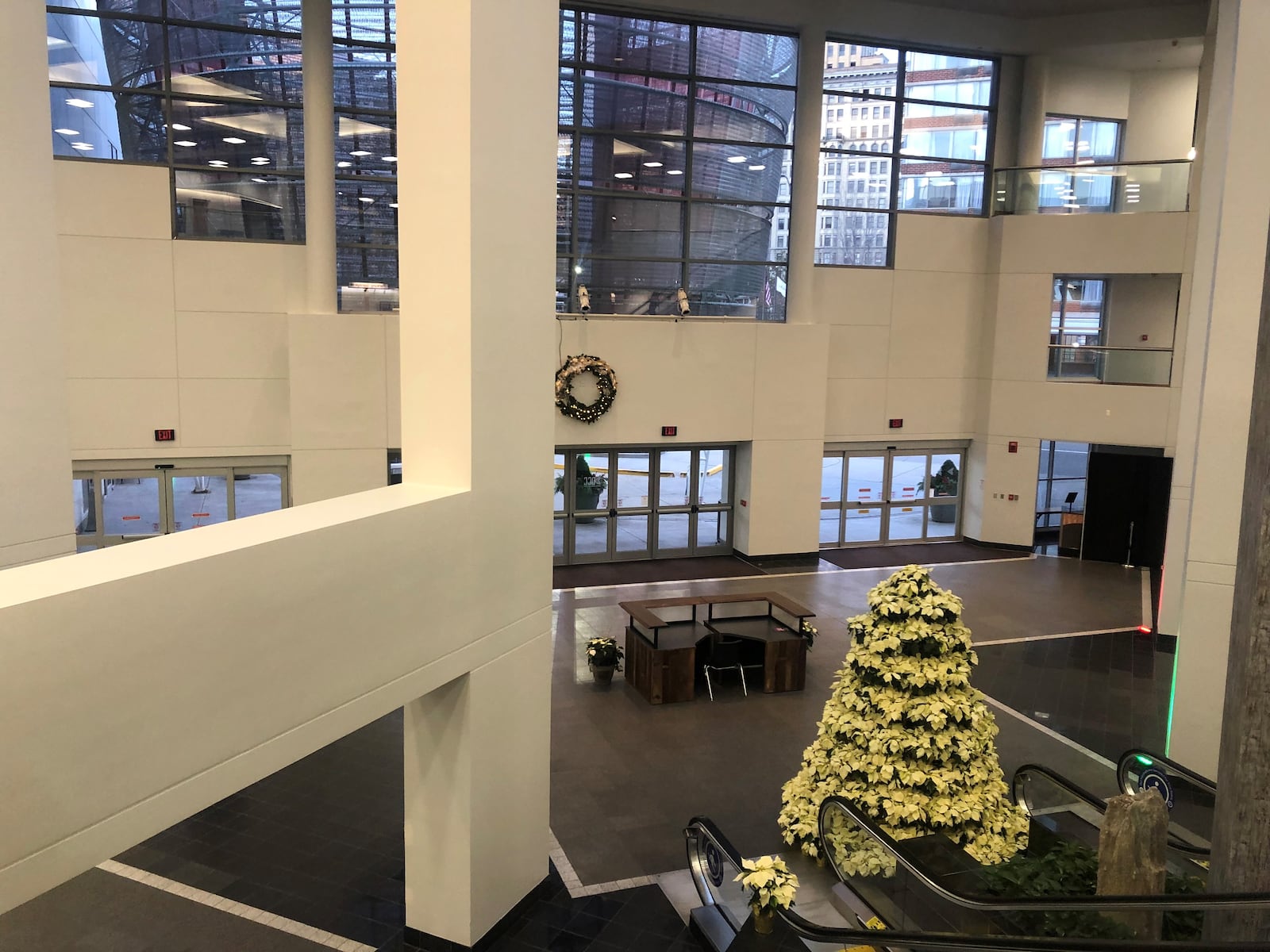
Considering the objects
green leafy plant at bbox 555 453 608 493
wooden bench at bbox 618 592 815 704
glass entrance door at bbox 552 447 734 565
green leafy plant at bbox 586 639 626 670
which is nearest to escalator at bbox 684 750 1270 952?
wooden bench at bbox 618 592 815 704

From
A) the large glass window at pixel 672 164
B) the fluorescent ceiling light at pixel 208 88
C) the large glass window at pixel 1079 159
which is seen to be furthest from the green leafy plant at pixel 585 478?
the large glass window at pixel 1079 159

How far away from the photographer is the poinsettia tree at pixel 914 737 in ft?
22.0

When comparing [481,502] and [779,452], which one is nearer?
[481,502]

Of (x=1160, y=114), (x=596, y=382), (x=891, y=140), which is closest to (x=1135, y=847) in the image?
(x=596, y=382)

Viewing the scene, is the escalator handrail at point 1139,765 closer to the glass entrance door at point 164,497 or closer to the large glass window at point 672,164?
the large glass window at point 672,164

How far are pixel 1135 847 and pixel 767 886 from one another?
211cm

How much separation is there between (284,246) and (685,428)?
664cm

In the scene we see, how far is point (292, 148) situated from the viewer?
13.5m

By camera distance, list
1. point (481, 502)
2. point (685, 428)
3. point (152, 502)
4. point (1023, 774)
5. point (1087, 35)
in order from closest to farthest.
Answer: point (481, 502), point (1023, 774), point (152, 502), point (685, 428), point (1087, 35)

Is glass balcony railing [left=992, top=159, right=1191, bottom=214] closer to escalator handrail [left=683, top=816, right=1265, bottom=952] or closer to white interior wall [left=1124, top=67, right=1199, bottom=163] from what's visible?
white interior wall [left=1124, top=67, right=1199, bottom=163]

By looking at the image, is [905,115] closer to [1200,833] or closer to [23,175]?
[1200,833]

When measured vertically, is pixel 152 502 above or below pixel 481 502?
below

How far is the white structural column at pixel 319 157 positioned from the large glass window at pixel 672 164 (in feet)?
11.4

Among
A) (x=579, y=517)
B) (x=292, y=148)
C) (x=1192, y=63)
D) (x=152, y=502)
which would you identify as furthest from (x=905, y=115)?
(x=152, y=502)
